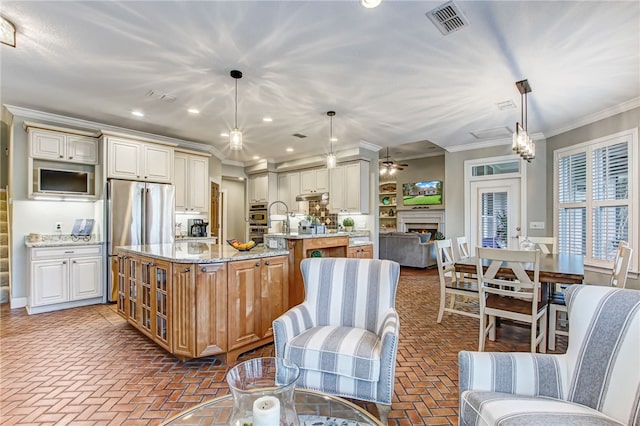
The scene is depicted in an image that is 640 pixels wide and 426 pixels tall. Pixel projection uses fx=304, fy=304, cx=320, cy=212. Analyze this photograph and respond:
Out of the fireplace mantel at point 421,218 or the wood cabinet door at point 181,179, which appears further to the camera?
the fireplace mantel at point 421,218

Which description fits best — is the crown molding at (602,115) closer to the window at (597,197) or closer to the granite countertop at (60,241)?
the window at (597,197)

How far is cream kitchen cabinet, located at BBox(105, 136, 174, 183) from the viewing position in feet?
14.8

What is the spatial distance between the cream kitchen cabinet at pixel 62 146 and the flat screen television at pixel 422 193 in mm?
7912

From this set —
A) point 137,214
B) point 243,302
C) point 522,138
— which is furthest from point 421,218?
point 243,302

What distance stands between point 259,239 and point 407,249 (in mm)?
3636

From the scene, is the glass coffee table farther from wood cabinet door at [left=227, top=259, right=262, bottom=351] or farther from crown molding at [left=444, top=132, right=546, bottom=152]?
crown molding at [left=444, top=132, right=546, bottom=152]

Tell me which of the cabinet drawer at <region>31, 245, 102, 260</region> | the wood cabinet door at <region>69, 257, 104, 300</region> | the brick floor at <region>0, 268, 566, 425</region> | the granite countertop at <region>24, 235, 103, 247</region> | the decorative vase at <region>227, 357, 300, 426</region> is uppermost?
the granite countertop at <region>24, 235, 103, 247</region>

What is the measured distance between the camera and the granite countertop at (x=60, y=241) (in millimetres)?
3918

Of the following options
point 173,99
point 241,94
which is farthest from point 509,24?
point 173,99

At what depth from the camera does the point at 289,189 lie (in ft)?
24.2

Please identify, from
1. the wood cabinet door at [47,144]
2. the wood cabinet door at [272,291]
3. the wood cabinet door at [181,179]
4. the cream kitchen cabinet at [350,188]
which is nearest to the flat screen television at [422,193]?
the cream kitchen cabinet at [350,188]

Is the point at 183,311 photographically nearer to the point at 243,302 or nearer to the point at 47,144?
the point at 243,302

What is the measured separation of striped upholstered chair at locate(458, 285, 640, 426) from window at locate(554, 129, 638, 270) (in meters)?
3.46

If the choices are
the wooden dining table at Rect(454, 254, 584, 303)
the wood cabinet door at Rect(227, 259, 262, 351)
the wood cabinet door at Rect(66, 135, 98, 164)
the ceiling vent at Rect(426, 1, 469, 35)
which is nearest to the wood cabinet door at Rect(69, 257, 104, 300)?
the wood cabinet door at Rect(66, 135, 98, 164)
